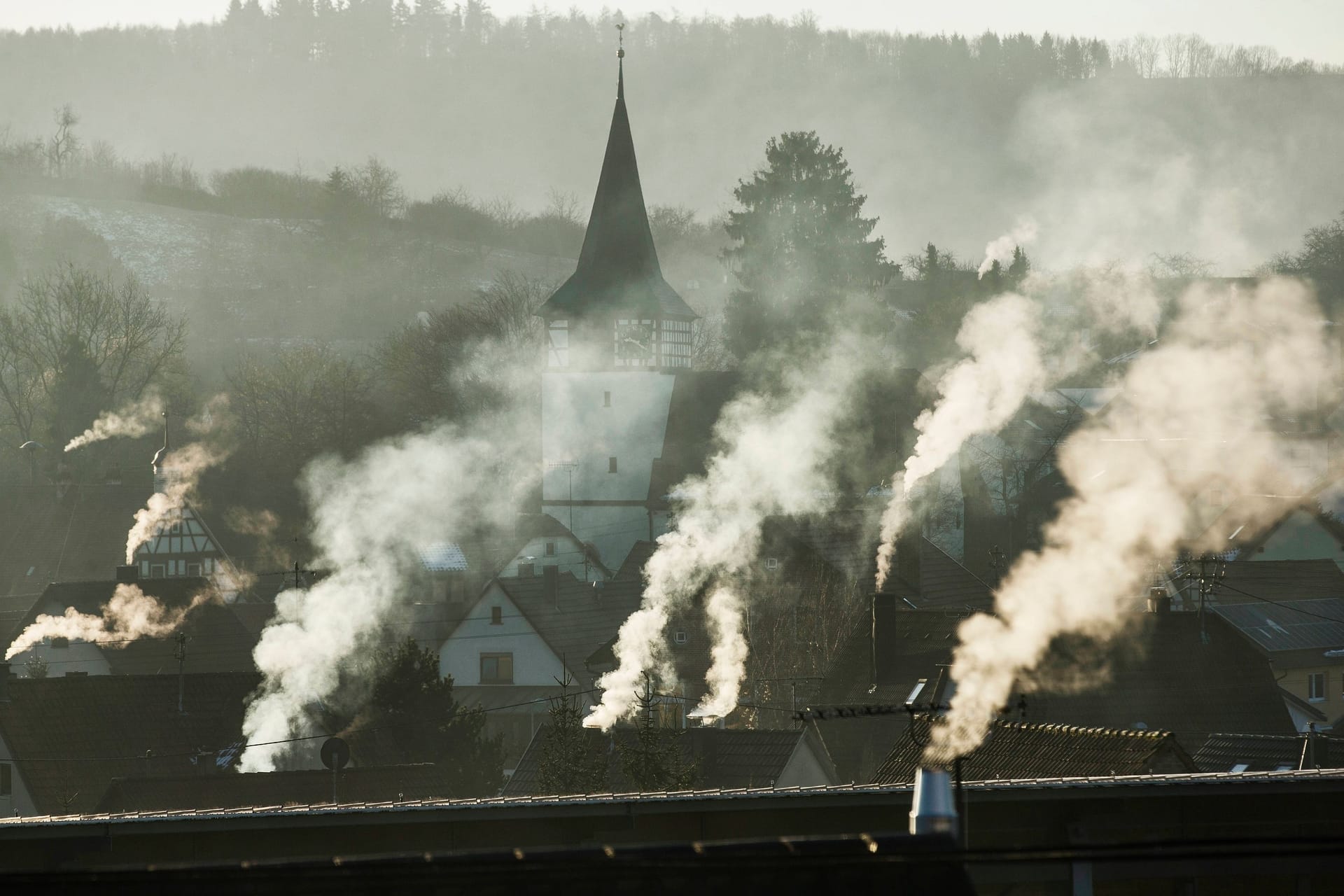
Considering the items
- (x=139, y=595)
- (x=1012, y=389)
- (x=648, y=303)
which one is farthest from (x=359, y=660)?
(x=648, y=303)

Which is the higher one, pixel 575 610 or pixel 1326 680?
pixel 1326 680

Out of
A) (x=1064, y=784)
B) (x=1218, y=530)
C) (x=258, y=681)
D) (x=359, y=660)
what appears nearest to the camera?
(x=1064, y=784)

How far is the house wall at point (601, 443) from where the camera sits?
209 ft

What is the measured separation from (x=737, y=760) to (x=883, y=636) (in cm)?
441

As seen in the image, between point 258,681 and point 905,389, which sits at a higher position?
point 905,389

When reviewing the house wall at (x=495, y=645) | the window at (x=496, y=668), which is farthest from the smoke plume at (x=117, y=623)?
the window at (x=496, y=668)

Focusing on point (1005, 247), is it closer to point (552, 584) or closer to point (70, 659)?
point (552, 584)

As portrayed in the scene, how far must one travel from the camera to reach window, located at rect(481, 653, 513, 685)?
45781 mm

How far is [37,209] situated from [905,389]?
298ft

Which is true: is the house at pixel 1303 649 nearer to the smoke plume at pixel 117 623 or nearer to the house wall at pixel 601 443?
the house wall at pixel 601 443

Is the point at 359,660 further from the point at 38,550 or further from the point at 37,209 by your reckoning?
the point at 37,209

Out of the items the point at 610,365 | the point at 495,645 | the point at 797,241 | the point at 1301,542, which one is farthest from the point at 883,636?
the point at 797,241

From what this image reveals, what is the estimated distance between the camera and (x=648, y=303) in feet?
215

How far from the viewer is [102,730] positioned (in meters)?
Result: 34.5
